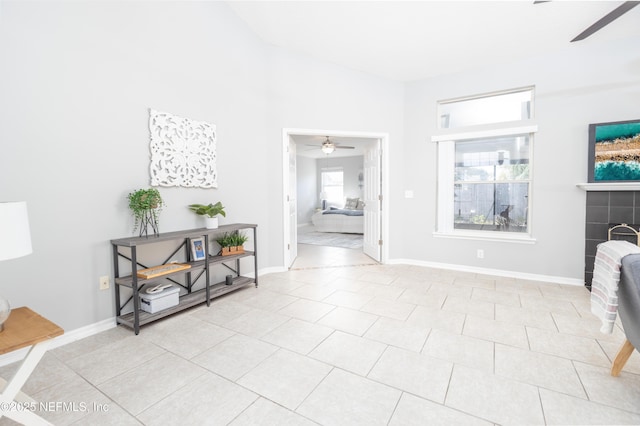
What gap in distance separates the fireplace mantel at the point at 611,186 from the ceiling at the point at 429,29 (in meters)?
1.64

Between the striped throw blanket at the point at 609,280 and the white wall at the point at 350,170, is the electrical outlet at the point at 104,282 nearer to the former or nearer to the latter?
the striped throw blanket at the point at 609,280

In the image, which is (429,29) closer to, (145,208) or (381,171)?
(381,171)

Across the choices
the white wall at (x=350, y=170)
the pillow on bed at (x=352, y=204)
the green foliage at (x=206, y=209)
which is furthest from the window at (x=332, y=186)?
the green foliage at (x=206, y=209)

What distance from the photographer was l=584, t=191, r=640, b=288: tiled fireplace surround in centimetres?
325

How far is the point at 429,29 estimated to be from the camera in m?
3.29

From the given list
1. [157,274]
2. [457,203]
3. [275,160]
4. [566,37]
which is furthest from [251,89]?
[566,37]

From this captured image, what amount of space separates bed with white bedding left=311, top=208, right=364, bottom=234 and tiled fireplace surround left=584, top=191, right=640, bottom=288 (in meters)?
4.89

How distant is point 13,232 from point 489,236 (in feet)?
15.3

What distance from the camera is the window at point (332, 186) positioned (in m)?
11.1

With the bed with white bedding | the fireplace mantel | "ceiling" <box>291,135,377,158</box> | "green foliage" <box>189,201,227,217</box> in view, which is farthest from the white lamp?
the bed with white bedding

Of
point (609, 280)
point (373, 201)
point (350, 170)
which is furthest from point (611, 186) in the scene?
point (350, 170)

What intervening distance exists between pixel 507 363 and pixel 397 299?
126 cm

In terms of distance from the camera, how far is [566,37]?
3281 millimetres

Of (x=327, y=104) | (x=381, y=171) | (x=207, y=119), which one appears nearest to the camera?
(x=207, y=119)
